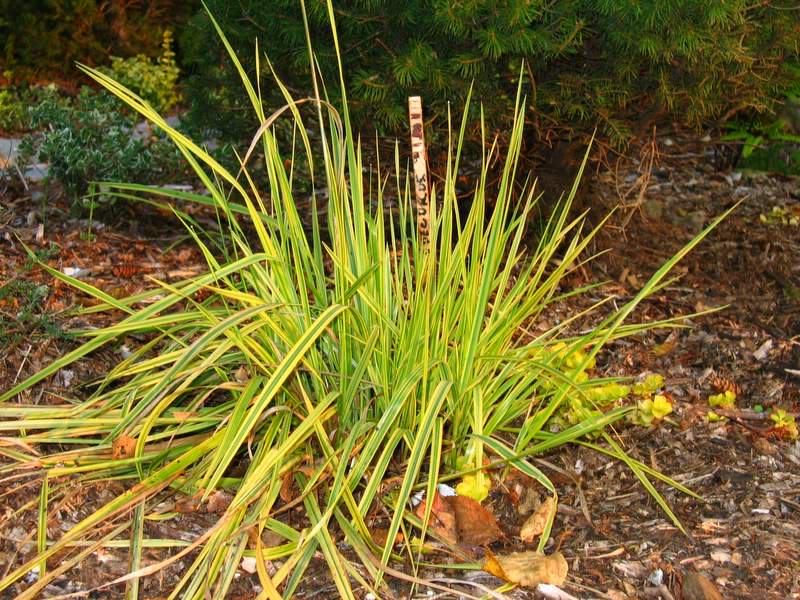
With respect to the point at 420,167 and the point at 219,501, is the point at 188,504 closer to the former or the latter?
the point at 219,501

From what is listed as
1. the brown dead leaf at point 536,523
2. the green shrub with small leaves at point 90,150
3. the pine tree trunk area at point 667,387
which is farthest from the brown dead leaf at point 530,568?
the green shrub with small leaves at point 90,150

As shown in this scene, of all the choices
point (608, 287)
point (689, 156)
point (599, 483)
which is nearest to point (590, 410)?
point (599, 483)

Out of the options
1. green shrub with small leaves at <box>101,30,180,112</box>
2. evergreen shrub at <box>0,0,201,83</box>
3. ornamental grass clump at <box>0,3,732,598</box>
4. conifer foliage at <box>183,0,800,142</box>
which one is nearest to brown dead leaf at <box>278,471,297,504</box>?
ornamental grass clump at <box>0,3,732,598</box>

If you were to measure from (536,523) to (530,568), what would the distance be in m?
0.23

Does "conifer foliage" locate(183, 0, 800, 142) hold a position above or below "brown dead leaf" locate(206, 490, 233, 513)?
above

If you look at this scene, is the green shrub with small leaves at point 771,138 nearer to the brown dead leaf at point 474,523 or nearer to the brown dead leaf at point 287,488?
the brown dead leaf at point 474,523

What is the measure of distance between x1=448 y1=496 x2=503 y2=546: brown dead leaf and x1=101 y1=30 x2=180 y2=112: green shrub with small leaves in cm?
490

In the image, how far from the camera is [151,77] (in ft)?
22.7

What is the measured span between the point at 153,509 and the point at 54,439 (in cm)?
35

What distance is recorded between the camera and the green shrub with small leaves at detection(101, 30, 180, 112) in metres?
6.82

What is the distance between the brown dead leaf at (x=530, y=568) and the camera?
2.34 metres

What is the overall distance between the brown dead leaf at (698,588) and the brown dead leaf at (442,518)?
57cm

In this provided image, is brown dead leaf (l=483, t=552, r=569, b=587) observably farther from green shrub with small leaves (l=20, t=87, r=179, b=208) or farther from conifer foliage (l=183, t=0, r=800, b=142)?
green shrub with small leaves (l=20, t=87, r=179, b=208)

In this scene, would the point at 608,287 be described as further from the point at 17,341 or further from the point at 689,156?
the point at 17,341
